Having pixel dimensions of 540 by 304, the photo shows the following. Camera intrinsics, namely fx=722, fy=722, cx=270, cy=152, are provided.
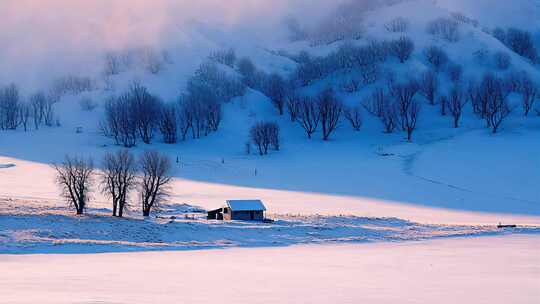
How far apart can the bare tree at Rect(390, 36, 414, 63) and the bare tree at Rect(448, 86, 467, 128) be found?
17936 mm

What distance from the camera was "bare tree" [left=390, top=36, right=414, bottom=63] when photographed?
5157 inches

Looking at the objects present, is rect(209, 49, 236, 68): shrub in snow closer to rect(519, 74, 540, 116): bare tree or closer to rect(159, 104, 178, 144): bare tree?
rect(159, 104, 178, 144): bare tree

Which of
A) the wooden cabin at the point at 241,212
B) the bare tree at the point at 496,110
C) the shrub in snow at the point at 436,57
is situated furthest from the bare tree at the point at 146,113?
the wooden cabin at the point at 241,212

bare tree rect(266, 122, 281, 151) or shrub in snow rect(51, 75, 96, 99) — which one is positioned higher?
shrub in snow rect(51, 75, 96, 99)

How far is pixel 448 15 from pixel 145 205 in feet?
361

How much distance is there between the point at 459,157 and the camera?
287 feet

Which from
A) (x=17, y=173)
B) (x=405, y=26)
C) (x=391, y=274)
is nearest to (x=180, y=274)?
(x=391, y=274)

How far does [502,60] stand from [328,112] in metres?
37.4

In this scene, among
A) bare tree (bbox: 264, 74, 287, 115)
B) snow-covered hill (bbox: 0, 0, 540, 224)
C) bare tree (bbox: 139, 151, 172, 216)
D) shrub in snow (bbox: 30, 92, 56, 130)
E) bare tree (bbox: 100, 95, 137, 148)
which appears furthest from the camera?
shrub in snow (bbox: 30, 92, 56, 130)

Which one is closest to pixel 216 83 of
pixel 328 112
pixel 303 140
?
pixel 328 112

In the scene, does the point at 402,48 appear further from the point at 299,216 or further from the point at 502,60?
the point at 299,216

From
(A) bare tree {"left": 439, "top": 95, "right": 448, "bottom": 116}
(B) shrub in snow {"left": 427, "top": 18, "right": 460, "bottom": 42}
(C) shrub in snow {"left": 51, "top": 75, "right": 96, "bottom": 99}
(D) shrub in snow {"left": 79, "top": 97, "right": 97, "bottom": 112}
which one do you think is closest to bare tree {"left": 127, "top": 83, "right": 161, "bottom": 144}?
(D) shrub in snow {"left": 79, "top": 97, "right": 97, "bottom": 112}

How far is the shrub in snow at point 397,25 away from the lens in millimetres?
148125

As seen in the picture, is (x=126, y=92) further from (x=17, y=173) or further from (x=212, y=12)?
(x=212, y=12)
